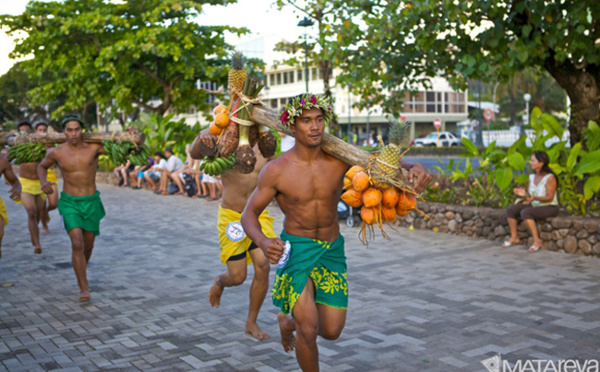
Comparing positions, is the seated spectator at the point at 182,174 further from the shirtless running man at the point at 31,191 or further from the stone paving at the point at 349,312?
the stone paving at the point at 349,312

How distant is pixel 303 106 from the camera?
4039 mm

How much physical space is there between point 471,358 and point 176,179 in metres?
16.3

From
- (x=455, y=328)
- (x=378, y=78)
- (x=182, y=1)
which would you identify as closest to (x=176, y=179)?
(x=182, y=1)

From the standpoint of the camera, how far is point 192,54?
77.4 feet

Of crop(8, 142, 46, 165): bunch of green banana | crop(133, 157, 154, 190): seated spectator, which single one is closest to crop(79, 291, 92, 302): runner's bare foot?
crop(8, 142, 46, 165): bunch of green banana

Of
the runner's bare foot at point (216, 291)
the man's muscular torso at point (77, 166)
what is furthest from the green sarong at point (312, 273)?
the man's muscular torso at point (77, 166)

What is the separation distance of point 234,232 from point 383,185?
7.50 feet

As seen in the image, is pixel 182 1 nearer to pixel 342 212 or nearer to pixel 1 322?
pixel 342 212

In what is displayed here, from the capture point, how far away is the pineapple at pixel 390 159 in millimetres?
3826

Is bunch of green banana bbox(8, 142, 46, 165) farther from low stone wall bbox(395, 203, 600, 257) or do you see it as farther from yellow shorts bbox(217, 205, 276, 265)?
low stone wall bbox(395, 203, 600, 257)

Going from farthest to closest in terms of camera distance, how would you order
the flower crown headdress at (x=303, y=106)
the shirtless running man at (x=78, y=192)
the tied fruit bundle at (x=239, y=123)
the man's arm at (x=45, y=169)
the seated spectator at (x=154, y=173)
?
the seated spectator at (x=154, y=173) → the man's arm at (x=45, y=169) → the shirtless running man at (x=78, y=192) → the tied fruit bundle at (x=239, y=123) → the flower crown headdress at (x=303, y=106)

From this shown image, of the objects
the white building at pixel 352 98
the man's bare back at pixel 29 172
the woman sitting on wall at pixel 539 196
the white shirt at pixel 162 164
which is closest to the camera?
the woman sitting on wall at pixel 539 196

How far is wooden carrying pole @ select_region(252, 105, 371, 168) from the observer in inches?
159

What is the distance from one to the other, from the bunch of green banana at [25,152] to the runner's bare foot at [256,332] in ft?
11.4
